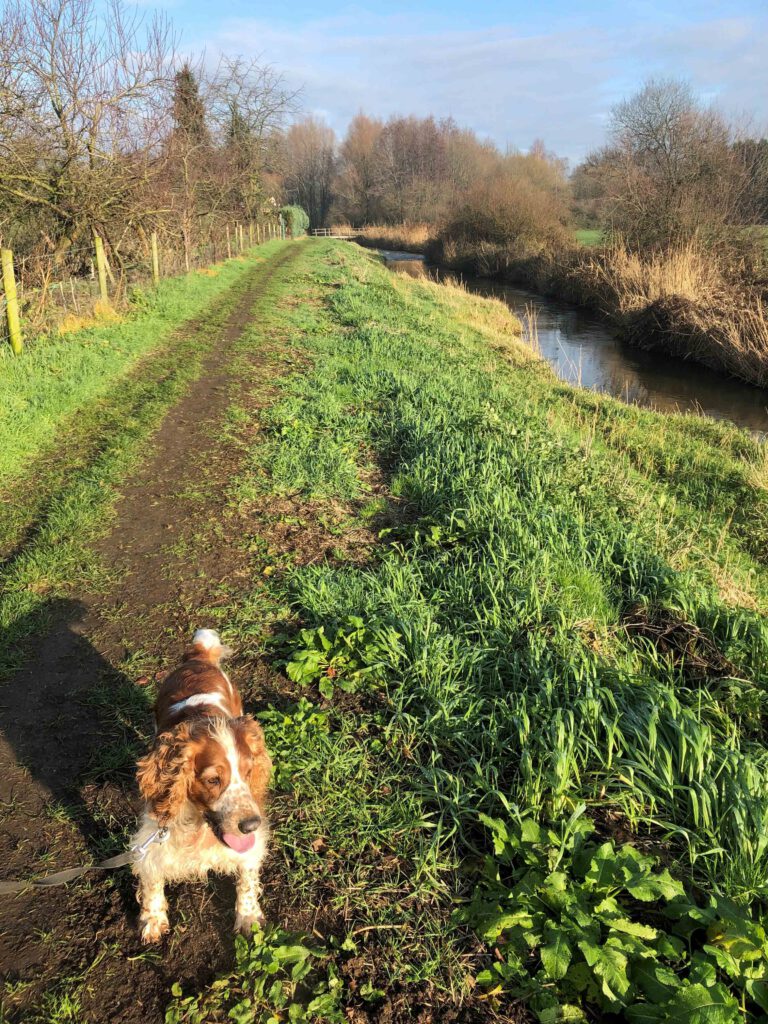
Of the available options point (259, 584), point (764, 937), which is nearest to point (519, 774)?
point (764, 937)

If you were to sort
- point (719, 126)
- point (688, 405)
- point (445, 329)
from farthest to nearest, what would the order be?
point (719, 126) < point (445, 329) < point (688, 405)

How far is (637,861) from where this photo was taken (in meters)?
2.41

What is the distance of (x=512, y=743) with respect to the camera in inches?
122

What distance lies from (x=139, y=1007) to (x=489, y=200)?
37.9 meters

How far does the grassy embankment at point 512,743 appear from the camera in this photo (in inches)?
86.2

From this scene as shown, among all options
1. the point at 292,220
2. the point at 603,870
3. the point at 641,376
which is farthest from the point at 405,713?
the point at 292,220

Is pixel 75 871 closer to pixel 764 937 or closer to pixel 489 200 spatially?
pixel 764 937

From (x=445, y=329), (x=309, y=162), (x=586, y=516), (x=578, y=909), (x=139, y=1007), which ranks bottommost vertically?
(x=139, y=1007)

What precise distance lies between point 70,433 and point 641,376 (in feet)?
44.9

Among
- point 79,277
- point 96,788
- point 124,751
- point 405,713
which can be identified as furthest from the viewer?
point 79,277

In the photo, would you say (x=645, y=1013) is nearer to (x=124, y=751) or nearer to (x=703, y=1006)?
(x=703, y=1006)

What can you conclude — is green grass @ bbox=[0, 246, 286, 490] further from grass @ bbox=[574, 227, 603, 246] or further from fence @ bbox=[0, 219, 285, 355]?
grass @ bbox=[574, 227, 603, 246]

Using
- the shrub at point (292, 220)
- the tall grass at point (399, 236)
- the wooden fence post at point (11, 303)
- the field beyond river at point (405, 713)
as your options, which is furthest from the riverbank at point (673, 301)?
the shrub at point (292, 220)

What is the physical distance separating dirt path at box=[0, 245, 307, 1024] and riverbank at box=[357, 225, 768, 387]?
14590 millimetres
